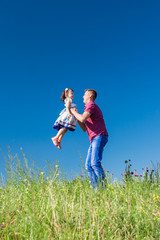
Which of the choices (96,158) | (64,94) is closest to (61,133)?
(64,94)

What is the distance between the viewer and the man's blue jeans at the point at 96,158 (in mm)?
Answer: 6035

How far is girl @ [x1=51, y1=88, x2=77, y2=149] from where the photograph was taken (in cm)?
708

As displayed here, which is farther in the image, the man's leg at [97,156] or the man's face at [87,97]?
the man's face at [87,97]

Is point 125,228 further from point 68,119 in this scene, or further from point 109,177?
point 68,119

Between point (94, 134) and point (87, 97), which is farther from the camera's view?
point (87, 97)

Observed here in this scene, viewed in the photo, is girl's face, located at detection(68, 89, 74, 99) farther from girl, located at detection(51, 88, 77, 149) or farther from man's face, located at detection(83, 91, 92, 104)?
man's face, located at detection(83, 91, 92, 104)

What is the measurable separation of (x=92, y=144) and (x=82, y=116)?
74 cm

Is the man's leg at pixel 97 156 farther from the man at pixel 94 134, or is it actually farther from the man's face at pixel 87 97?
the man's face at pixel 87 97

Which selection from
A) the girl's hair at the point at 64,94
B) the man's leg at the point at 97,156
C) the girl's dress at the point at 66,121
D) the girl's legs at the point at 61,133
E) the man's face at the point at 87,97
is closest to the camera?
the man's leg at the point at 97,156

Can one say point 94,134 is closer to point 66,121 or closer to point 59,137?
point 66,121

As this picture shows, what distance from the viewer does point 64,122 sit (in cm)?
711

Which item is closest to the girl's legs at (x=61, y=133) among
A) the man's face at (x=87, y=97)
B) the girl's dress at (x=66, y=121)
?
the girl's dress at (x=66, y=121)

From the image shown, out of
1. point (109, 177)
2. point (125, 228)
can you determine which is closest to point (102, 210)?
point (125, 228)

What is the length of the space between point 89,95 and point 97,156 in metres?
1.65
